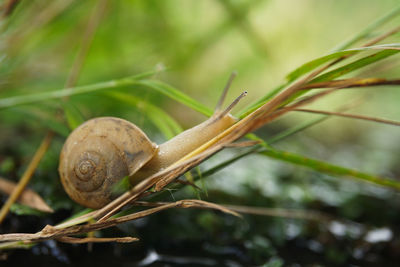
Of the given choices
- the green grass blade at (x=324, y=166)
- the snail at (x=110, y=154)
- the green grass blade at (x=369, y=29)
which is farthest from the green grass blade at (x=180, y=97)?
the green grass blade at (x=369, y=29)

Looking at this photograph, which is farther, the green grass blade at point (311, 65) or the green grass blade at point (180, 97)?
the green grass blade at point (180, 97)

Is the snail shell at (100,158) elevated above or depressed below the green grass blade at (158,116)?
below

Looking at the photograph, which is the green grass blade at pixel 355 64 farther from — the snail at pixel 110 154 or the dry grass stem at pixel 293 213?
the dry grass stem at pixel 293 213

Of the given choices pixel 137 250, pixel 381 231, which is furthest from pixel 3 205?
pixel 381 231

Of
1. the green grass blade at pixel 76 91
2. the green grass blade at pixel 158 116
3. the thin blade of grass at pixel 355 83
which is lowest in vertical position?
the thin blade of grass at pixel 355 83

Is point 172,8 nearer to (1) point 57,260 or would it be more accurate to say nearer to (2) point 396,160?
(2) point 396,160

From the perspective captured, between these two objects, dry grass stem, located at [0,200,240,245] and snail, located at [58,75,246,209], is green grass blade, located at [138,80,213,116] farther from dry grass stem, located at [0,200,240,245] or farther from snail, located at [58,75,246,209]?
dry grass stem, located at [0,200,240,245]

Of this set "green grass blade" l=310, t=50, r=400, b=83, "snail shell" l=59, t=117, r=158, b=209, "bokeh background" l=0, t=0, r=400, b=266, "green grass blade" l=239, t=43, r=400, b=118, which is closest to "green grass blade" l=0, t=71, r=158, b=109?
"bokeh background" l=0, t=0, r=400, b=266
